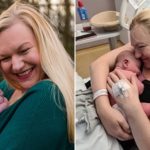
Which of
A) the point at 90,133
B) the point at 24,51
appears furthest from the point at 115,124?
the point at 24,51

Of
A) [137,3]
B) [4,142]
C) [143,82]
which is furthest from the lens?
[137,3]

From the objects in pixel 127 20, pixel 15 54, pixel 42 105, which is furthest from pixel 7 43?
pixel 127 20

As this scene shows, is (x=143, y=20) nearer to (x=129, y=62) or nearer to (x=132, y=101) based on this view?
(x=129, y=62)

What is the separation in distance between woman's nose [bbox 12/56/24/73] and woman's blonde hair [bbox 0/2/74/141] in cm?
4

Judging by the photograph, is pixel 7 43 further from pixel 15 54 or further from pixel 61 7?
pixel 61 7

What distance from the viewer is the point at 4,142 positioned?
55cm

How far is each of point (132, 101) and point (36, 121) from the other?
23 cm

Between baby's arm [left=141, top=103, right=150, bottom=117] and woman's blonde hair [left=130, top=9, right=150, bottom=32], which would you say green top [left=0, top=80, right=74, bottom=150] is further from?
woman's blonde hair [left=130, top=9, right=150, bottom=32]

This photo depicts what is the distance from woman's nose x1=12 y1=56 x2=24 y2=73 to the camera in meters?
0.58

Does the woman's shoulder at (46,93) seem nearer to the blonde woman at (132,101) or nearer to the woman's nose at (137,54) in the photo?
the blonde woman at (132,101)

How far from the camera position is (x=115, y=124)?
672 mm

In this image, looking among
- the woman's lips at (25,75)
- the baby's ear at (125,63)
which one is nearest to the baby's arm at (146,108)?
the baby's ear at (125,63)

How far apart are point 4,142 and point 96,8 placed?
28.6 inches

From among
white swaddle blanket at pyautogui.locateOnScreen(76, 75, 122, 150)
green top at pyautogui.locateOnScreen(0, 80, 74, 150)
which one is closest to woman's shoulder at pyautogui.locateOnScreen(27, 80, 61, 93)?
green top at pyautogui.locateOnScreen(0, 80, 74, 150)
